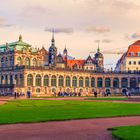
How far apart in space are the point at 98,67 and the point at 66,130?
148 meters

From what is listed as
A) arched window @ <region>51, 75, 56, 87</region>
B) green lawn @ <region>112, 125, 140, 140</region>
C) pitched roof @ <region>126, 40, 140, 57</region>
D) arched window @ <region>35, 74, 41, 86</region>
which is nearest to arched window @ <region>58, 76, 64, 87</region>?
arched window @ <region>51, 75, 56, 87</region>

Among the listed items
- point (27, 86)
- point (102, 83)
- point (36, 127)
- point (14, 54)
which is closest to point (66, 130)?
point (36, 127)

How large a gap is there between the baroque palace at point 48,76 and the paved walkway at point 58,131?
9668 cm

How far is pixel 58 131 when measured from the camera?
70.1ft

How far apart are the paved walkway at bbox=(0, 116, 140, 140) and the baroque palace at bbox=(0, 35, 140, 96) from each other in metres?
96.7

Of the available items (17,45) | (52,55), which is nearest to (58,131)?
(17,45)

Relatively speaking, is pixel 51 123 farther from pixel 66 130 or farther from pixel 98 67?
pixel 98 67

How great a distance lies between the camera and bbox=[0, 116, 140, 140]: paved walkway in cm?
1889

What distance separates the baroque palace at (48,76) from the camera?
127000mm

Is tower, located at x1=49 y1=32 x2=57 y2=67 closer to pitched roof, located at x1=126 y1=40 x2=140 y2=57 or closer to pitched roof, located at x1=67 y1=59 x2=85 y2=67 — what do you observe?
pitched roof, located at x1=67 y1=59 x2=85 y2=67

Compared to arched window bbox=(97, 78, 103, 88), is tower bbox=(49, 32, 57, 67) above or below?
above

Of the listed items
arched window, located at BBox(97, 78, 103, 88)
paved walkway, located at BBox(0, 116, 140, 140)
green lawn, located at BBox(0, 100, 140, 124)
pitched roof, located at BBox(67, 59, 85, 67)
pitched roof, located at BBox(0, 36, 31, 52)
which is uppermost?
pitched roof, located at BBox(0, 36, 31, 52)

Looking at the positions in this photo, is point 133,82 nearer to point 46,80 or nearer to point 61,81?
point 61,81

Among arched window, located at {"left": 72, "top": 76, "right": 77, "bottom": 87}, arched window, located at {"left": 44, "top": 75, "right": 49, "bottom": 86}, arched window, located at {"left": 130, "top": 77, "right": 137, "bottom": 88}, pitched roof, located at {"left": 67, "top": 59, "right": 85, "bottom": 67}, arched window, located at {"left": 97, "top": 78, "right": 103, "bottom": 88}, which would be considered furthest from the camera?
pitched roof, located at {"left": 67, "top": 59, "right": 85, "bottom": 67}
